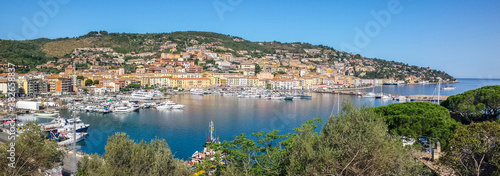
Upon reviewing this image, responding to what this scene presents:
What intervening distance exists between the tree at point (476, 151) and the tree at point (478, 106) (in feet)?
17.9

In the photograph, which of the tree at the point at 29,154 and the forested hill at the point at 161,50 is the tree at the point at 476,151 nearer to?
the tree at the point at 29,154

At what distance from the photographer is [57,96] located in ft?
73.8

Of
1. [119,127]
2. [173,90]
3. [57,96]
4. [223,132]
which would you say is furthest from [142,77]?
[223,132]

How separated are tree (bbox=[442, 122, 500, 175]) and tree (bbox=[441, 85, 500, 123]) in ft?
17.9

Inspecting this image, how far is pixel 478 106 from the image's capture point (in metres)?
8.08

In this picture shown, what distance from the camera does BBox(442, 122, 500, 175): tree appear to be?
10.3 ft

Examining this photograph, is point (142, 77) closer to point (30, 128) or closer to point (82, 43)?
point (82, 43)

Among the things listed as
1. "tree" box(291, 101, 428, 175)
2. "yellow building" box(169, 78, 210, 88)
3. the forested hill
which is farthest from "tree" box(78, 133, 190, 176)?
the forested hill

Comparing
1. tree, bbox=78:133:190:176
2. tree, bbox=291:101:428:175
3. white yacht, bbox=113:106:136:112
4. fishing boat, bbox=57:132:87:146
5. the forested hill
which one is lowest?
fishing boat, bbox=57:132:87:146

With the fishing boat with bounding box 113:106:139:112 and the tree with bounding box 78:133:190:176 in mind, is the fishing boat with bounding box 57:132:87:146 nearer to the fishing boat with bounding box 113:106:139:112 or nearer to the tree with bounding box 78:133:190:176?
the fishing boat with bounding box 113:106:139:112

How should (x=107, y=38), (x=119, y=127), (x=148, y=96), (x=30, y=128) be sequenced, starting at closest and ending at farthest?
(x=30, y=128) < (x=119, y=127) < (x=148, y=96) < (x=107, y=38)

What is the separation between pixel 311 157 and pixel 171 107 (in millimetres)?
14906

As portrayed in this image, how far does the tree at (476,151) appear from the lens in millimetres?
3154

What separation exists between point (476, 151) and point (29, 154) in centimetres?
527
